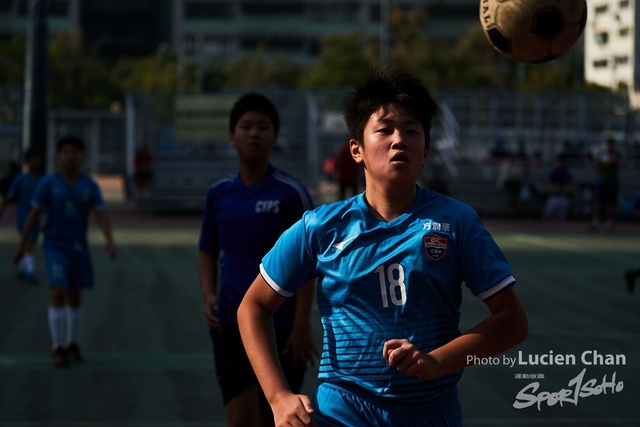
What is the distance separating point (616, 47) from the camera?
275ft

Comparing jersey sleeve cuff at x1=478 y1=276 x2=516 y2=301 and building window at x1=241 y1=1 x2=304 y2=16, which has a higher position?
building window at x1=241 y1=1 x2=304 y2=16

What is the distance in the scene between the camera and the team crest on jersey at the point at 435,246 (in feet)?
10.1

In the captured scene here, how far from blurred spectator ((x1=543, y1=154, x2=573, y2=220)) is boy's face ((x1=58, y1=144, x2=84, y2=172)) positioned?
20.1m

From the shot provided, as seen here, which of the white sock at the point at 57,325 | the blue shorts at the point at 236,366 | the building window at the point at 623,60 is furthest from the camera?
the building window at the point at 623,60

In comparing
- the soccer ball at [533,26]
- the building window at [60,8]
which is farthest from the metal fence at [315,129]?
the building window at [60,8]

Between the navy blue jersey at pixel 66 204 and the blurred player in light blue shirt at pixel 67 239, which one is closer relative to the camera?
the blurred player in light blue shirt at pixel 67 239

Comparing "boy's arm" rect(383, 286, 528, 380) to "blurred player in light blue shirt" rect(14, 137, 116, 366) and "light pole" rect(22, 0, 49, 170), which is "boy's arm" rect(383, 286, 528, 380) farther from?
"light pole" rect(22, 0, 49, 170)

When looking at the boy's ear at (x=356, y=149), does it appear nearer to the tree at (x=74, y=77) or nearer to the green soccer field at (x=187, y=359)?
the green soccer field at (x=187, y=359)

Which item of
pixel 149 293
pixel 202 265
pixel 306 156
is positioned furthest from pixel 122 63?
pixel 202 265

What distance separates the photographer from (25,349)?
9.06 metres

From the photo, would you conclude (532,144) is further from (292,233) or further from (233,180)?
(292,233)

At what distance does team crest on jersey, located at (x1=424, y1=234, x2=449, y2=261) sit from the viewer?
122 inches

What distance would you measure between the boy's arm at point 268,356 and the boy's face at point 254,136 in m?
2.26

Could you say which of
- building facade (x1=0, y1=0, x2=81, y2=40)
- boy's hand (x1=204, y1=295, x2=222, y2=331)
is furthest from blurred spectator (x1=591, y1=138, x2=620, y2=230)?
building facade (x1=0, y1=0, x2=81, y2=40)
